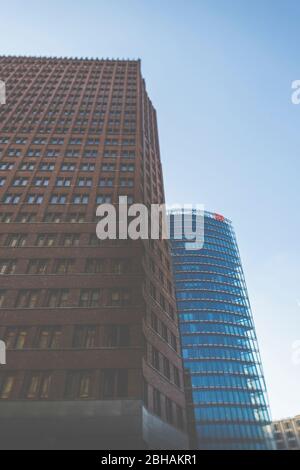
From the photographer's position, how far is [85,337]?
2977cm

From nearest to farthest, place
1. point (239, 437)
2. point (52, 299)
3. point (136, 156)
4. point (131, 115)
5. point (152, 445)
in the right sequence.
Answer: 1. point (152, 445)
2. point (52, 299)
3. point (136, 156)
4. point (131, 115)
5. point (239, 437)

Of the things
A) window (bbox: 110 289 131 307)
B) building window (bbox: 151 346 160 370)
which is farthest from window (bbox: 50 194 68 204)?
building window (bbox: 151 346 160 370)

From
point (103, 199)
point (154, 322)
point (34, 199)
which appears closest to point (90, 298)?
point (154, 322)

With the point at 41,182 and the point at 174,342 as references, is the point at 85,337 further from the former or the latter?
the point at 41,182

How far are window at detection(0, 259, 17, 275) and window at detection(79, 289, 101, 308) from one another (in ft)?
27.3

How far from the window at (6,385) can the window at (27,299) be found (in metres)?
6.74

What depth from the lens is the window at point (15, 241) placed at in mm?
37469

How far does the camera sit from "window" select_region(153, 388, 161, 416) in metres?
29.2

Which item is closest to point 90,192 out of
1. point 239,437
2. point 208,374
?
point 208,374

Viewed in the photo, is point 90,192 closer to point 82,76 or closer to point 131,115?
point 131,115

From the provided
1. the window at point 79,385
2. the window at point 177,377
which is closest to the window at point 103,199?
the window at point 177,377

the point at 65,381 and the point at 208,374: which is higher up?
the point at 208,374
